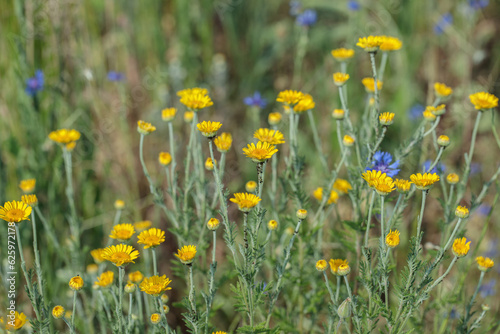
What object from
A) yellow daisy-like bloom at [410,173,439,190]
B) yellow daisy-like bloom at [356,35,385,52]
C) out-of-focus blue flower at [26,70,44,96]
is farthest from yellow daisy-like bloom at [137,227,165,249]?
out-of-focus blue flower at [26,70,44,96]

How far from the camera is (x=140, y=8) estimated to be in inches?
118

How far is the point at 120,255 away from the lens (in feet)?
4.09

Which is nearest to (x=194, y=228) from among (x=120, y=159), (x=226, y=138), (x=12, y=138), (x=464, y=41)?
(x=226, y=138)

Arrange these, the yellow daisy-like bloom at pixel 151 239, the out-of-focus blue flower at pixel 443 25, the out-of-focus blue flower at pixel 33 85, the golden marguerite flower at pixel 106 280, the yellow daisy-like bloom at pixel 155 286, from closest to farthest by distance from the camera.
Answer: the yellow daisy-like bloom at pixel 155 286
the yellow daisy-like bloom at pixel 151 239
the golden marguerite flower at pixel 106 280
the out-of-focus blue flower at pixel 33 85
the out-of-focus blue flower at pixel 443 25

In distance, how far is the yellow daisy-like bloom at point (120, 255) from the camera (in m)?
1.22

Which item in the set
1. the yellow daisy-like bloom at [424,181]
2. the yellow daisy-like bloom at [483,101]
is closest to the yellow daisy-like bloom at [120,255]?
the yellow daisy-like bloom at [424,181]

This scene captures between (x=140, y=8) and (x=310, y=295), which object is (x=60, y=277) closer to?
(x=310, y=295)

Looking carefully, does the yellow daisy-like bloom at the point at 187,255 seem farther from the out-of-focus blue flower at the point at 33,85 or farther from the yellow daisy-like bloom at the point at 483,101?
the out-of-focus blue flower at the point at 33,85

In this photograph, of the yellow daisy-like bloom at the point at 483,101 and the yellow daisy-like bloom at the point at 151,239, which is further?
the yellow daisy-like bloom at the point at 483,101

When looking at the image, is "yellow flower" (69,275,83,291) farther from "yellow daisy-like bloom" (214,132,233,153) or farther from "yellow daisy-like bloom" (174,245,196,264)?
"yellow daisy-like bloom" (214,132,233,153)

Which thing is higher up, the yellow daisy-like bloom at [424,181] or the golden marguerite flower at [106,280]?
the yellow daisy-like bloom at [424,181]

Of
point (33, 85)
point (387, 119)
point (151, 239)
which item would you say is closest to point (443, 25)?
point (387, 119)

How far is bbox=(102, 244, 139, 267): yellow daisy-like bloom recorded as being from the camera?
3.99 ft

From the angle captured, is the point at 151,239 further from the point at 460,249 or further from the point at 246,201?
the point at 460,249
